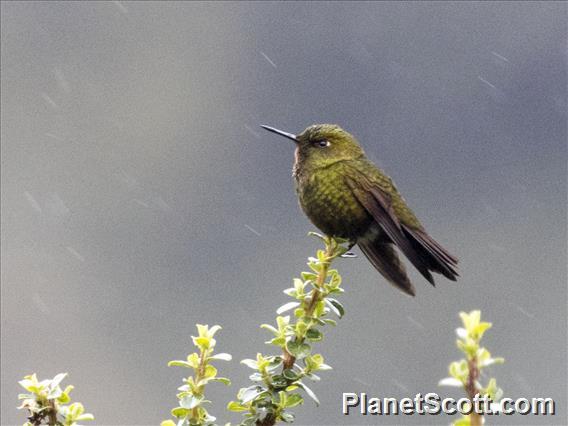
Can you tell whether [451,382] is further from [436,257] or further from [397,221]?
[397,221]

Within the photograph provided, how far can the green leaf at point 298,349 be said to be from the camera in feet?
7.13

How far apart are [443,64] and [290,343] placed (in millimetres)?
75268

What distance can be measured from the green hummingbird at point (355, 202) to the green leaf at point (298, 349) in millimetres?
1241

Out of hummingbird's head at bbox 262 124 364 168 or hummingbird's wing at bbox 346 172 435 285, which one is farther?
hummingbird's head at bbox 262 124 364 168

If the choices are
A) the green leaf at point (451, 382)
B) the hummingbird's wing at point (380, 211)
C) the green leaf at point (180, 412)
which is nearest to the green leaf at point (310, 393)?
the green leaf at point (180, 412)

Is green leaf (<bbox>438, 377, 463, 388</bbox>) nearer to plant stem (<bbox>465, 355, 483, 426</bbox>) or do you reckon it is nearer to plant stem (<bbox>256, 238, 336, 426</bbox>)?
plant stem (<bbox>465, 355, 483, 426</bbox>)

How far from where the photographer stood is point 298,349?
2.19 meters

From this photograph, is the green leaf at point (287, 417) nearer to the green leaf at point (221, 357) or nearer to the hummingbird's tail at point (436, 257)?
the green leaf at point (221, 357)

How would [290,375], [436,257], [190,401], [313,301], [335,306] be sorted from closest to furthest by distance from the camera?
1. [190,401]
2. [290,375]
3. [313,301]
4. [335,306]
5. [436,257]

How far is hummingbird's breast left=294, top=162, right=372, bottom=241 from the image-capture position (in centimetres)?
372

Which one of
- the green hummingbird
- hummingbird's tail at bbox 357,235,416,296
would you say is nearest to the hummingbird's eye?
the green hummingbird

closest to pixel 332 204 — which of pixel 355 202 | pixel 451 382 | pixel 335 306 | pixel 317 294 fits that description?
pixel 355 202

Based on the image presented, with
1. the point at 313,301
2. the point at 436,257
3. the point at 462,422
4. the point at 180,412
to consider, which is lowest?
the point at 462,422

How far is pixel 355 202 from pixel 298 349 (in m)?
1.65
